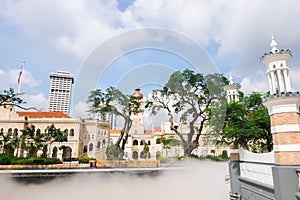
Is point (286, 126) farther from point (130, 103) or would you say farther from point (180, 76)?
point (130, 103)

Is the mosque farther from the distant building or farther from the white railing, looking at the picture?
the white railing

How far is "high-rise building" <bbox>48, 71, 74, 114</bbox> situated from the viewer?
99.6 meters

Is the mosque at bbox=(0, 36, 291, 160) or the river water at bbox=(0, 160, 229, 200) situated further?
the mosque at bbox=(0, 36, 291, 160)

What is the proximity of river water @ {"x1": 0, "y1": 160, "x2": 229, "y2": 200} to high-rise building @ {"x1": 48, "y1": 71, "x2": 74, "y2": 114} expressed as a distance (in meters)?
94.1

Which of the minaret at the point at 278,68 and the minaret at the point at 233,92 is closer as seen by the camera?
the minaret at the point at 278,68

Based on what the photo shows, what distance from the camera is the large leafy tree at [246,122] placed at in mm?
6363

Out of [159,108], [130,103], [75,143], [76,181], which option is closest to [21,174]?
[76,181]

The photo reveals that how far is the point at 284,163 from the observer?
4.21 m

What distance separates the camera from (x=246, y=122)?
652 centimetres

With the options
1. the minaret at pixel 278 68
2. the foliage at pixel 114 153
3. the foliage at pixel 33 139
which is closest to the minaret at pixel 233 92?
the minaret at pixel 278 68

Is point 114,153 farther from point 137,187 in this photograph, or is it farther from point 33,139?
point 33,139

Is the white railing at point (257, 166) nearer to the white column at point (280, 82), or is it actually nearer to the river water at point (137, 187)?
the white column at point (280, 82)

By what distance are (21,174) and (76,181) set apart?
419 cm

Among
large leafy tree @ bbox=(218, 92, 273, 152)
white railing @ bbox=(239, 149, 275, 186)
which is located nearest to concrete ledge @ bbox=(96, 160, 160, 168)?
large leafy tree @ bbox=(218, 92, 273, 152)
